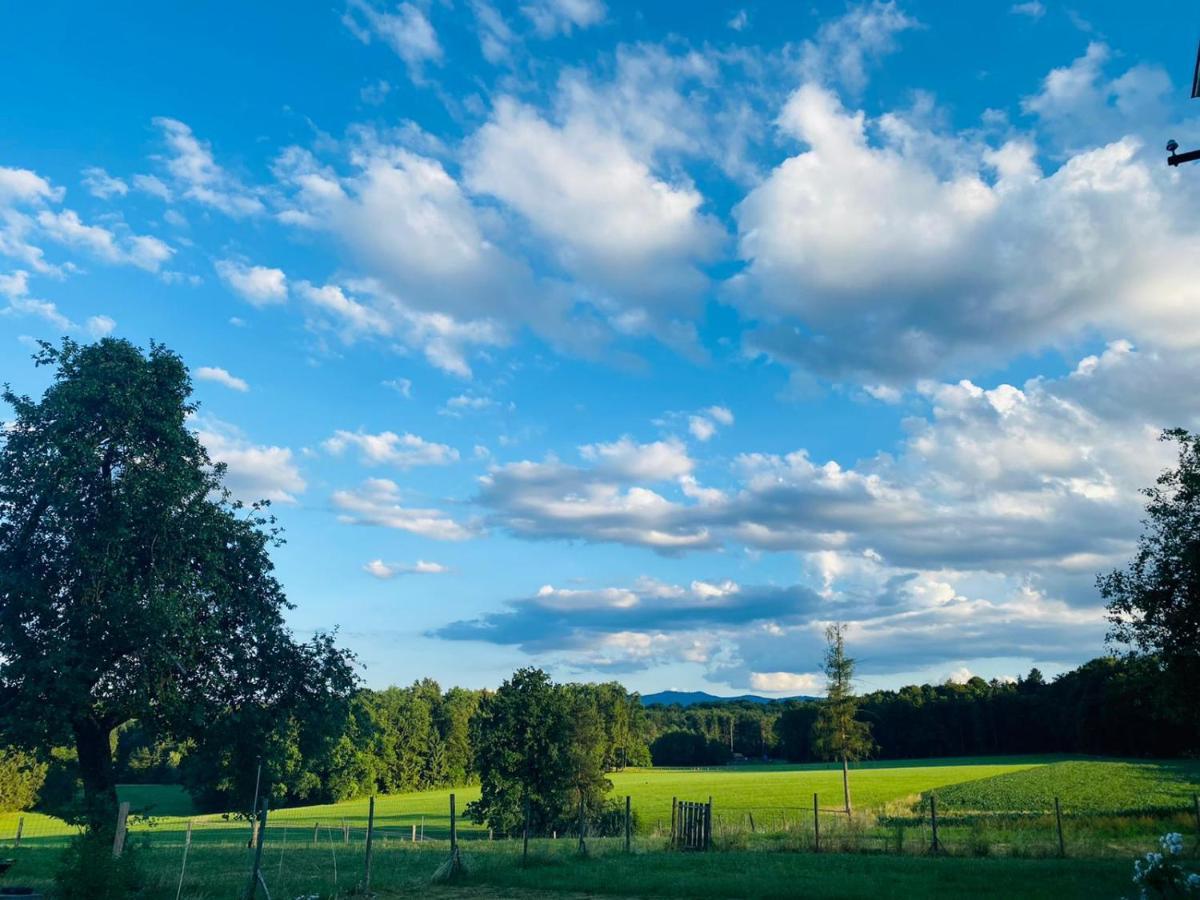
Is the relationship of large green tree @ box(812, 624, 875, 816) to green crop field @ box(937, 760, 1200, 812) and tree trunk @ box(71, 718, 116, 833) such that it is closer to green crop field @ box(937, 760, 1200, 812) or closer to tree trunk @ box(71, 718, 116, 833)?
green crop field @ box(937, 760, 1200, 812)

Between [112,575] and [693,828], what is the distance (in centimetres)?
2010

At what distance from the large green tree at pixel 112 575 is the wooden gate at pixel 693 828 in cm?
1473

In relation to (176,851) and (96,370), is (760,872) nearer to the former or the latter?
(96,370)

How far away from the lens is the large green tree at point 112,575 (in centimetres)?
1919

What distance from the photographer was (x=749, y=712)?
610ft

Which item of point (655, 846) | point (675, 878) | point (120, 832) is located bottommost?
point (655, 846)

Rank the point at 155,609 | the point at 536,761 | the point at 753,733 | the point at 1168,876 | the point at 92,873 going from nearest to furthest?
the point at 1168,876 < the point at 92,873 < the point at 155,609 < the point at 536,761 < the point at 753,733

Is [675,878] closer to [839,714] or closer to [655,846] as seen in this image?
[655,846]

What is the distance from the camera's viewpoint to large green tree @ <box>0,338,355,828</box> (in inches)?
755

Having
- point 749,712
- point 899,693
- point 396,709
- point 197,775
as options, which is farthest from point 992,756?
point 197,775

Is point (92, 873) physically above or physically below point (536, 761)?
above

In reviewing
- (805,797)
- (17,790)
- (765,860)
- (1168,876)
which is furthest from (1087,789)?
(17,790)

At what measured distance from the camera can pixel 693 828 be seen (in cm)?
2914

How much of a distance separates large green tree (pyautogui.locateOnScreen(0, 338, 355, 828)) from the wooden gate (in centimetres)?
1473
